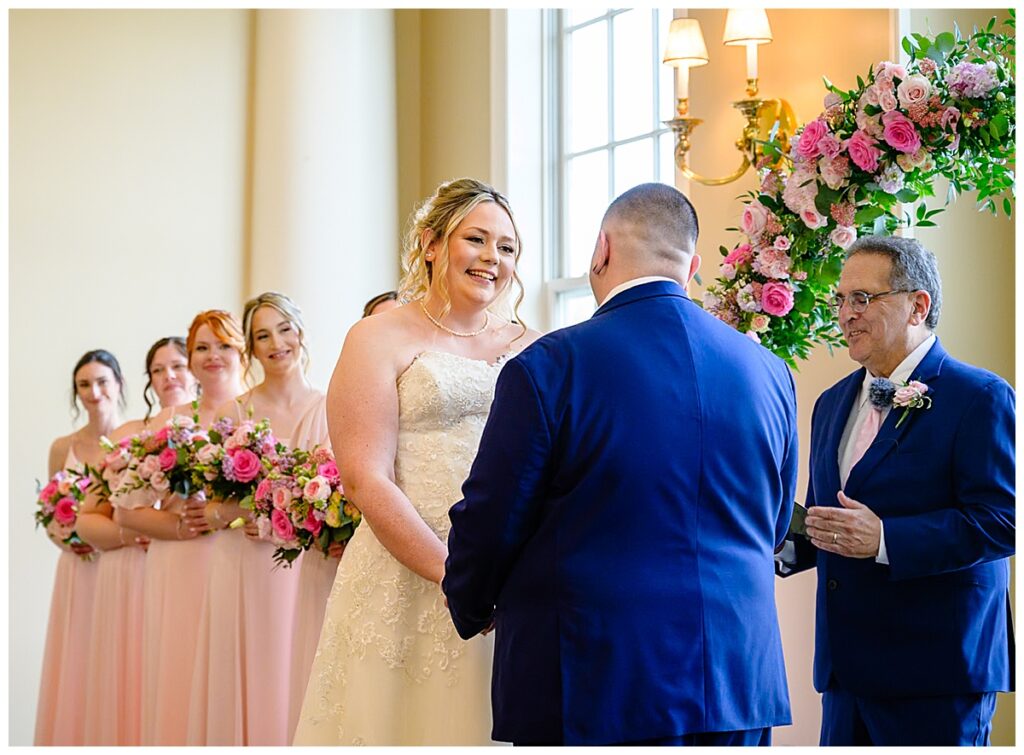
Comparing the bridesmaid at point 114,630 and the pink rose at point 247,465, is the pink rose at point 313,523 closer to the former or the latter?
the pink rose at point 247,465

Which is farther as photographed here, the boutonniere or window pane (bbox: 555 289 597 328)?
window pane (bbox: 555 289 597 328)

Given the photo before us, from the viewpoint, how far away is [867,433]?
3555 mm

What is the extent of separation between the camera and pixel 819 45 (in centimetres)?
537

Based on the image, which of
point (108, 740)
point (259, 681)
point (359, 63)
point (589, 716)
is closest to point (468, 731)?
point (589, 716)

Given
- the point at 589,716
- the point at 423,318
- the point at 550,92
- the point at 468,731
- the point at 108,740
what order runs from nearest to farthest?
the point at 589,716 < the point at 468,731 < the point at 423,318 < the point at 108,740 < the point at 550,92

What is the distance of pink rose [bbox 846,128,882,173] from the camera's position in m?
3.81

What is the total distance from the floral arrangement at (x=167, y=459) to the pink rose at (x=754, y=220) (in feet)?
7.36

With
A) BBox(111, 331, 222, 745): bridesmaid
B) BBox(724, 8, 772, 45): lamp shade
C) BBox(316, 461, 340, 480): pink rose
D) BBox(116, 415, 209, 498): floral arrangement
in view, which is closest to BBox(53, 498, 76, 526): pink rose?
BBox(111, 331, 222, 745): bridesmaid

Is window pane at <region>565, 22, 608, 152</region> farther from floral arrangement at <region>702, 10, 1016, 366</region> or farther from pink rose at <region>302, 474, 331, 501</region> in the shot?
pink rose at <region>302, 474, 331, 501</region>

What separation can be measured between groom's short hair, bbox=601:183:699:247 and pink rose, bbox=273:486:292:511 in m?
2.07

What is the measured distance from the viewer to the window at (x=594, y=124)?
7355 millimetres

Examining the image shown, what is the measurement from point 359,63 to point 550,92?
125 cm

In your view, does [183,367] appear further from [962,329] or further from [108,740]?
[962,329]

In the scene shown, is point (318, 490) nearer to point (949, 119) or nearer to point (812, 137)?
point (812, 137)
